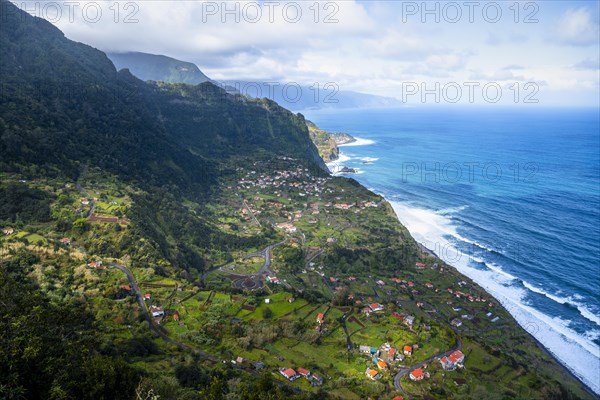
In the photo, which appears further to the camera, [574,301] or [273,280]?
[273,280]

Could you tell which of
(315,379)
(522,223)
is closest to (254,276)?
(315,379)

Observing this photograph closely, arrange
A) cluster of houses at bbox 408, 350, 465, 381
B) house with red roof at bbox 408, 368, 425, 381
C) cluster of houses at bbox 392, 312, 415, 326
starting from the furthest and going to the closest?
cluster of houses at bbox 392, 312, 415, 326
cluster of houses at bbox 408, 350, 465, 381
house with red roof at bbox 408, 368, 425, 381

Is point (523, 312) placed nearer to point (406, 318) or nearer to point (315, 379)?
point (406, 318)

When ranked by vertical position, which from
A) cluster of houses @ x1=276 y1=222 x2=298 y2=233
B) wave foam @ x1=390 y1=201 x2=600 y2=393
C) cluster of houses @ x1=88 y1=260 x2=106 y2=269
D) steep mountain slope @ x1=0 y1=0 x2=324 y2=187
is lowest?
wave foam @ x1=390 y1=201 x2=600 y2=393

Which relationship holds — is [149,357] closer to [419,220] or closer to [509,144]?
[419,220]

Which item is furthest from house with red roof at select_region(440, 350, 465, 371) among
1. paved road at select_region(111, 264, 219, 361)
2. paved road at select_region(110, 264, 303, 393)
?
paved road at select_region(111, 264, 219, 361)

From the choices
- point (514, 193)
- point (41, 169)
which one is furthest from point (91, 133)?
point (514, 193)

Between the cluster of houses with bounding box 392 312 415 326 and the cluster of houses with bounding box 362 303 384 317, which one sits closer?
the cluster of houses with bounding box 392 312 415 326

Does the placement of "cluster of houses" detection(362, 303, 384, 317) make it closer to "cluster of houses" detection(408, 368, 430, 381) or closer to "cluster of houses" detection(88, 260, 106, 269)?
"cluster of houses" detection(408, 368, 430, 381)
